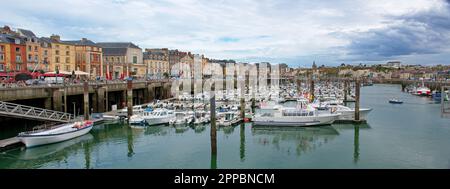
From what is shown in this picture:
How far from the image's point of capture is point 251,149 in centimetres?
3075

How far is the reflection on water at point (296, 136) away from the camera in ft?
105

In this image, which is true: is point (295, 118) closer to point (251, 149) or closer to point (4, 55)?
point (251, 149)

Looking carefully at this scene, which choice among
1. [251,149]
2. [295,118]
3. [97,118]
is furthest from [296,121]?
[97,118]

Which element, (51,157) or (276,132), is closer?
(51,157)

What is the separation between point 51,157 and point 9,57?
4298cm

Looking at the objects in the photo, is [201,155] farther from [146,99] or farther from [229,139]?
[146,99]

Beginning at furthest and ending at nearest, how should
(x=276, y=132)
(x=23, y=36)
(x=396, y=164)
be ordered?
(x=23, y=36), (x=276, y=132), (x=396, y=164)

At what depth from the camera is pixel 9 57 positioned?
6144cm

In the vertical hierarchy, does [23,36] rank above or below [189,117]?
above

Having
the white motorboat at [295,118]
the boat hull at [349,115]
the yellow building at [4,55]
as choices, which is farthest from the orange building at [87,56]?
the boat hull at [349,115]

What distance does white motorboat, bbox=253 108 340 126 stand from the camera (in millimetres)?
41812

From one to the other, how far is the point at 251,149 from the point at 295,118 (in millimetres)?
12775
